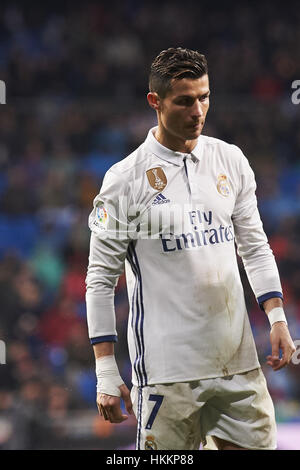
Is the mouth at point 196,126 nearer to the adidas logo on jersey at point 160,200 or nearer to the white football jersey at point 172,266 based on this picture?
the white football jersey at point 172,266

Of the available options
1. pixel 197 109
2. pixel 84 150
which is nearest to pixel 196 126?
pixel 197 109

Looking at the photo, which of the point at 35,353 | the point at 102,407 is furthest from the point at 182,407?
the point at 35,353

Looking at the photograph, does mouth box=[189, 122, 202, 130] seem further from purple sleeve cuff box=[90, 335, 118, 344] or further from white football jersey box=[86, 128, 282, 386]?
purple sleeve cuff box=[90, 335, 118, 344]

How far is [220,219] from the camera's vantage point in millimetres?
2654

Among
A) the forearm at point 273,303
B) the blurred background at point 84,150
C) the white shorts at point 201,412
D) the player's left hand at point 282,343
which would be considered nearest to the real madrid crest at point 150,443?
the white shorts at point 201,412

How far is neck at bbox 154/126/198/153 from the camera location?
106 inches

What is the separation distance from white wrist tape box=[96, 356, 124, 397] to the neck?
2.46 feet

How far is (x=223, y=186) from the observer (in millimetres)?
2695

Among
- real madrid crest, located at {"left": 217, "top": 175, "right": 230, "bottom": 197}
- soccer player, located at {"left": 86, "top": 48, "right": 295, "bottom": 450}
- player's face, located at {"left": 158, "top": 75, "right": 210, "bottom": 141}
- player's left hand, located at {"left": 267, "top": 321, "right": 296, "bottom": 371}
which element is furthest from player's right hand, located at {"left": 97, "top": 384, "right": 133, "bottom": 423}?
player's face, located at {"left": 158, "top": 75, "right": 210, "bottom": 141}

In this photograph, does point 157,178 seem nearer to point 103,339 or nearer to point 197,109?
point 197,109

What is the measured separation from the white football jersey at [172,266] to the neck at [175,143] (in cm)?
3

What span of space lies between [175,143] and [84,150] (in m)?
5.09

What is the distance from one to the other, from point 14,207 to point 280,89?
3360 millimetres

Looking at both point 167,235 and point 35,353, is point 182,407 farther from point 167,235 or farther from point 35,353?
point 35,353
